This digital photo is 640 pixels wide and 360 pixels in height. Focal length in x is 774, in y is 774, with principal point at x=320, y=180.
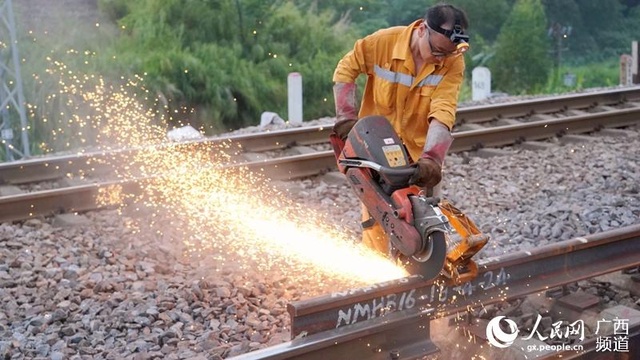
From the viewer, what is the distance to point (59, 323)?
179 inches

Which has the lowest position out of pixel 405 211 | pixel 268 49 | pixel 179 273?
pixel 268 49

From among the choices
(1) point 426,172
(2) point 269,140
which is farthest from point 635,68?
(1) point 426,172

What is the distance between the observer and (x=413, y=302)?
3990 mm

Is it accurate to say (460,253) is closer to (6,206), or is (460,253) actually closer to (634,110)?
(6,206)

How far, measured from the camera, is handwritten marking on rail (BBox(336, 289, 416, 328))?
12.3ft

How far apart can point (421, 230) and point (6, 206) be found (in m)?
4.04

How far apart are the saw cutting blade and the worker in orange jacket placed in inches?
13.4

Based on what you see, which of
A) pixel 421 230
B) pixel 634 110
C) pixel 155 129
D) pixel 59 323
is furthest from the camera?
pixel 155 129

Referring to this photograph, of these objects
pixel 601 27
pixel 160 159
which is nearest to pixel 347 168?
pixel 160 159

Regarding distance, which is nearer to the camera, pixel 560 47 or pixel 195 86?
pixel 195 86

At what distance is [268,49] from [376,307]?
53.7 feet

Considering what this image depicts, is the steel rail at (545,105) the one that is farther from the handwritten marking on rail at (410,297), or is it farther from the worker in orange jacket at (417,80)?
the handwritten marking on rail at (410,297)

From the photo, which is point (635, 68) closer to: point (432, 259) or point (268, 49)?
point (268, 49)

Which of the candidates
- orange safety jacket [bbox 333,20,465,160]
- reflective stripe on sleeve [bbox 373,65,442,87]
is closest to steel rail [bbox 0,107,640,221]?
orange safety jacket [bbox 333,20,465,160]
